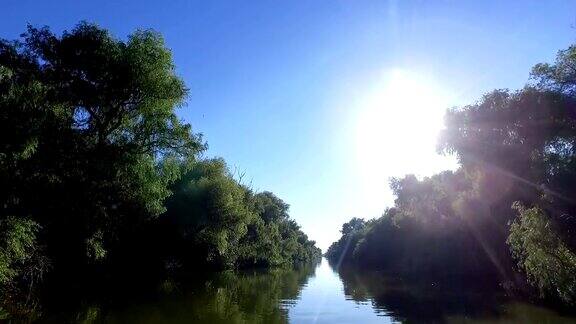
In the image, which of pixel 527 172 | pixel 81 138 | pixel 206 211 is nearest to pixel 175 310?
pixel 81 138

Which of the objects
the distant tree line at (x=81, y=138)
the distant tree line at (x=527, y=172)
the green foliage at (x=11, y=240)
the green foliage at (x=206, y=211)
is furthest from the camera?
the green foliage at (x=206, y=211)

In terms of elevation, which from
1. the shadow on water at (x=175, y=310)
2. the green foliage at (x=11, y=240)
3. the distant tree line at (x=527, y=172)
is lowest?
the shadow on water at (x=175, y=310)

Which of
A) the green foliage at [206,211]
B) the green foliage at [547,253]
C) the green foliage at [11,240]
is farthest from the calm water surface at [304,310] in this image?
the green foliage at [206,211]

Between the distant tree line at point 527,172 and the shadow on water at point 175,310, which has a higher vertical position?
the distant tree line at point 527,172

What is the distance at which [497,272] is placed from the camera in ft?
136

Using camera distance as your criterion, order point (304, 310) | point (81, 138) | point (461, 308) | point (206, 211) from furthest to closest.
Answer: point (206, 211) < point (461, 308) < point (304, 310) < point (81, 138)

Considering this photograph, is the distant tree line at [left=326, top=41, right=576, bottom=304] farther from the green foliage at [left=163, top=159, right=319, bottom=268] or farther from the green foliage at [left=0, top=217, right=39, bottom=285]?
the green foliage at [left=163, top=159, right=319, bottom=268]

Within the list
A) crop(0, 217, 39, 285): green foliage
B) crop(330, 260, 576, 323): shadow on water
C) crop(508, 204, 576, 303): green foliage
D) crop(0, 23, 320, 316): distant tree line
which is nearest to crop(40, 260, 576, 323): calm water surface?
crop(330, 260, 576, 323): shadow on water

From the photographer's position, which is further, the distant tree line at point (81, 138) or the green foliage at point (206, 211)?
the green foliage at point (206, 211)

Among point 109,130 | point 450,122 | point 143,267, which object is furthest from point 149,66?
point 143,267

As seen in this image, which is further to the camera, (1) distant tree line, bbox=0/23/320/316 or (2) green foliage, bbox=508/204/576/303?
(1) distant tree line, bbox=0/23/320/316

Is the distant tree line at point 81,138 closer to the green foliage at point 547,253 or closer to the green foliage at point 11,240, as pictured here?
the green foliage at point 11,240

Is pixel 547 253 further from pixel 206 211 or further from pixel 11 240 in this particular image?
pixel 206 211

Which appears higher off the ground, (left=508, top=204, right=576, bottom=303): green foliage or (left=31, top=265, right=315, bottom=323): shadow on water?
(left=508, top=204, right=576, bottom=303): green foliage
